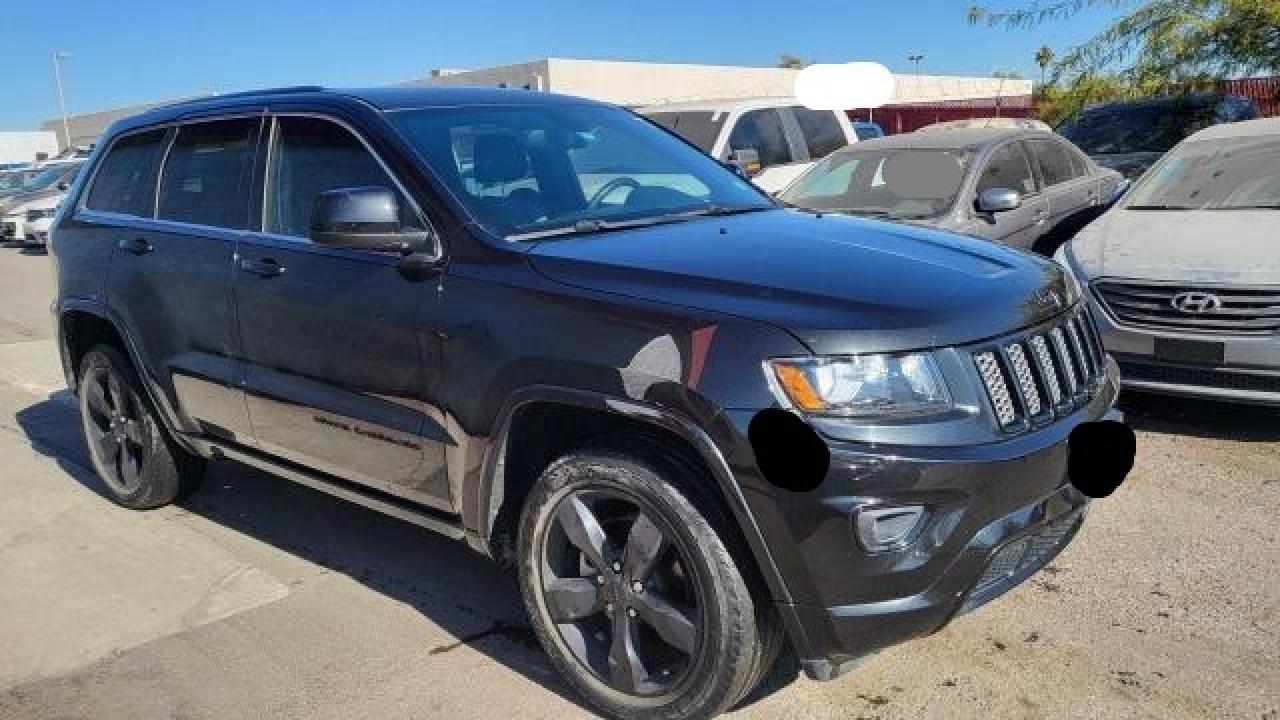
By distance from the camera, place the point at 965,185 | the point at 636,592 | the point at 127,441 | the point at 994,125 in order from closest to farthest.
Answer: the point at 636,592 → the point at 127,441 → the point at 965,185 → the point at 994,125

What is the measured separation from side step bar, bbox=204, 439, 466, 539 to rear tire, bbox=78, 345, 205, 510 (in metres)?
0.57

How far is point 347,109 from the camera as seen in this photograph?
151 inches

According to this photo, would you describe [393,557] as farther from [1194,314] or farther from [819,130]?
[819,130]

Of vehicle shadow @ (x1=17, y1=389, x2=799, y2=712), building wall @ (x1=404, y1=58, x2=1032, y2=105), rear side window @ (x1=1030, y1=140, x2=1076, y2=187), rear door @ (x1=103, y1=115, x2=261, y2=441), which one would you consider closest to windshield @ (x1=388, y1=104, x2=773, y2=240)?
rear door @ (x1=103, y1=115, x2=261, y2=441)

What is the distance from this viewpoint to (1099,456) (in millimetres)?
3000

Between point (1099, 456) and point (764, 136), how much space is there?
8539 millimetres

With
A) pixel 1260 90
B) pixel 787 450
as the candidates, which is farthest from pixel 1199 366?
pixel 1260 90

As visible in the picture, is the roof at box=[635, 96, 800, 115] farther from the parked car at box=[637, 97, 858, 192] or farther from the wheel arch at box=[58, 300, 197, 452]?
the wheel arch at box=[58, 300, 197, 452]

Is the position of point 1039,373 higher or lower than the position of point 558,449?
higher

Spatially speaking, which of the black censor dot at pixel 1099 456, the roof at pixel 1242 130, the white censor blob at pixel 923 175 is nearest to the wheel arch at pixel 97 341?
the black censor dot at pixel 1099 456

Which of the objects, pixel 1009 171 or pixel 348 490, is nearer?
pixel 348 490

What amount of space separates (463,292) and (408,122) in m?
0.84

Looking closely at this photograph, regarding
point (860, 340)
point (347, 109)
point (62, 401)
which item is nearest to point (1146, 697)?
point (860, 340)

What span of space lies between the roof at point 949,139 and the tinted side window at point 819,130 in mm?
2585
